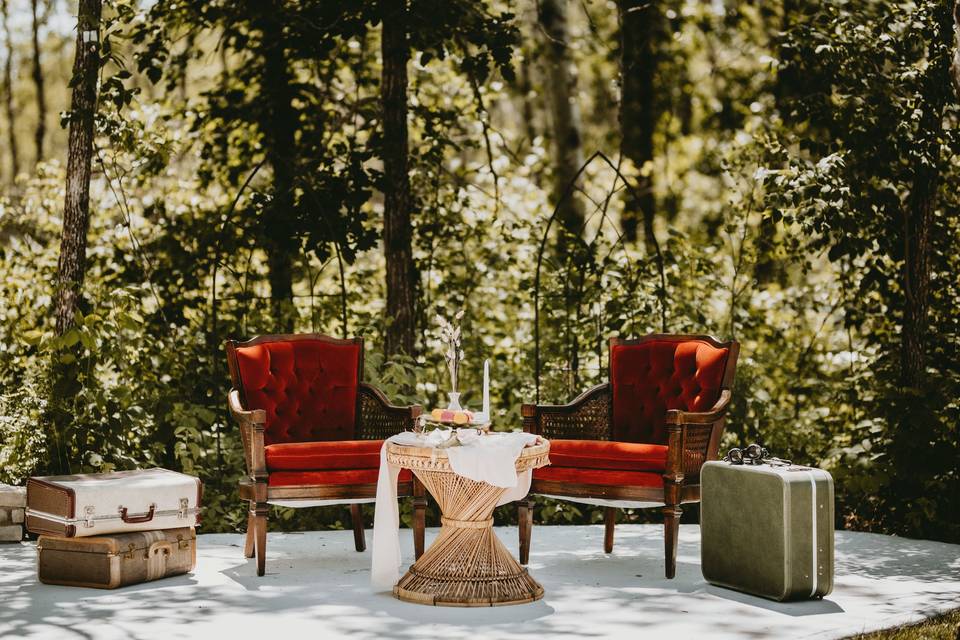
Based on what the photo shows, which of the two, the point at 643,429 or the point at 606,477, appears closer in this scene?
the point at 606,477

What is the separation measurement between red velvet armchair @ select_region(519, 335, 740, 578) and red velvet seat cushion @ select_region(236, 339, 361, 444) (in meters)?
0.89

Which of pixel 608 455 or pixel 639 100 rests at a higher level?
pixel 639 100

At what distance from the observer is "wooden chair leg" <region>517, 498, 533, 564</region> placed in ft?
16.4

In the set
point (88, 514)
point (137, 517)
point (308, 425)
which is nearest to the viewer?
point (88, 514)

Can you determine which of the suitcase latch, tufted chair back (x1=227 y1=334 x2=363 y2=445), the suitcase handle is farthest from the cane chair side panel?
the suitcase latch

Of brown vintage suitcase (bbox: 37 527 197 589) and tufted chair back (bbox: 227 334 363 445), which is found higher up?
tufted chair back (bbox: 227 334 363 445)

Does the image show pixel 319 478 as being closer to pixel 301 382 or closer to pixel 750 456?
pixel 301 382

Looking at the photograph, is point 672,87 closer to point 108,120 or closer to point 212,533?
point 108,120

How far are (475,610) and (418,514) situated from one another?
0.81 meters

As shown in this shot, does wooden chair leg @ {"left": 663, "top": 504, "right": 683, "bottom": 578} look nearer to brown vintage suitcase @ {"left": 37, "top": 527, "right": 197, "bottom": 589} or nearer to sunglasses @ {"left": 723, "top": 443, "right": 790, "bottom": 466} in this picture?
sunglasses @ {"left": 723, "top": 443, "right": 790, "bottom": 466}

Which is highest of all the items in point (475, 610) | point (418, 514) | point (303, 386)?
point (303, 386)

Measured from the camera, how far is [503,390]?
7.34 meters

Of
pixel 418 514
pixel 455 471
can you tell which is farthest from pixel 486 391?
pixel 418 514

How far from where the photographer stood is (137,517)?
4594 millimetres
